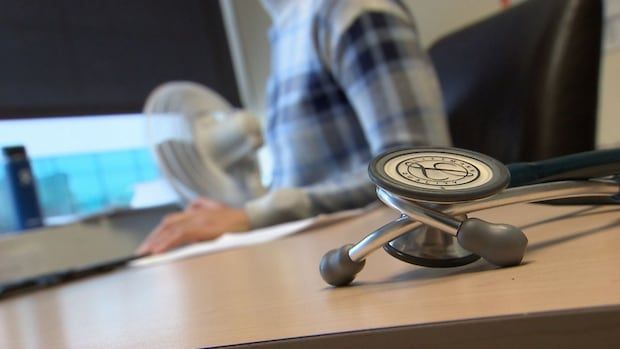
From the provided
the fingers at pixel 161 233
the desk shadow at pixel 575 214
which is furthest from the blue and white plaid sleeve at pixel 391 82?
the desk shadow at pixel 575 214

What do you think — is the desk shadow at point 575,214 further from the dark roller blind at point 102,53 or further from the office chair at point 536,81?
the dark roller blind at point 102,53

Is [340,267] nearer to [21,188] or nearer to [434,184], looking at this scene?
[434,184]

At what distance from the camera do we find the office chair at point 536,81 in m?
0.92

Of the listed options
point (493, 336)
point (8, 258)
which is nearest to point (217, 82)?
point (8, 258)

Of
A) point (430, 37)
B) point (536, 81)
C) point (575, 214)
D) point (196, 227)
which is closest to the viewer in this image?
point (575, 214)

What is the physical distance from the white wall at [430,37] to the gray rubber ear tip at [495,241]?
1.03 metres

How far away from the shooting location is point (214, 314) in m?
0.35

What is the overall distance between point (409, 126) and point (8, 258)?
2.42 ft

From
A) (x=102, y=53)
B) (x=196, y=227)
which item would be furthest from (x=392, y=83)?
(x=102, y=53)

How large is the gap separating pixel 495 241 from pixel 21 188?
108cm

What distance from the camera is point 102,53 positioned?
5.33 feet

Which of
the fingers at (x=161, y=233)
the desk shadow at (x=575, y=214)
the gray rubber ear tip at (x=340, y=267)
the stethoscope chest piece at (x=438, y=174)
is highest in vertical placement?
the stethoscope chest piece at (x=438, y=174)

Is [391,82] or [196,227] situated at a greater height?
[391,82]

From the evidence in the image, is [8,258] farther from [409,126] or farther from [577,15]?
[577,15]
